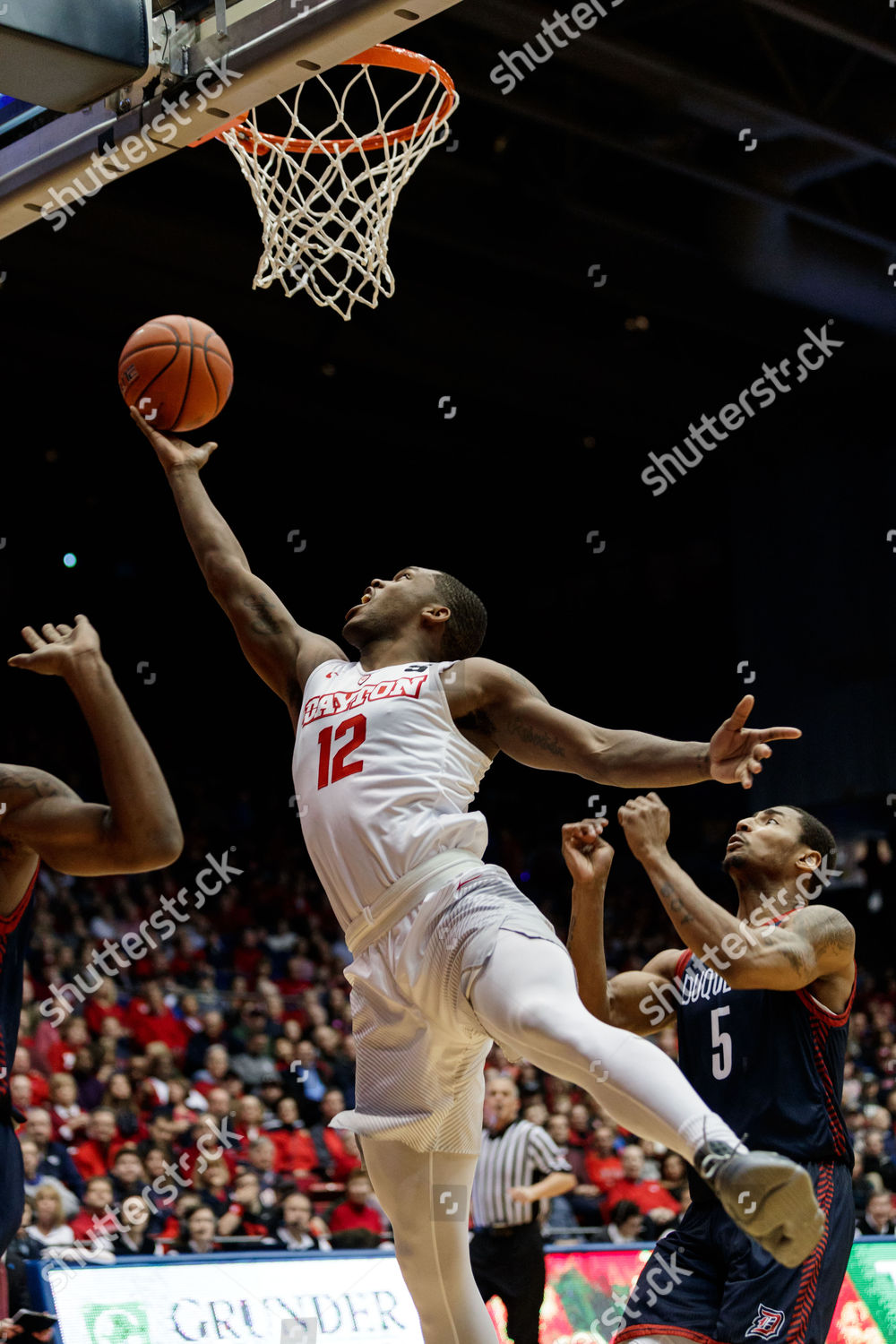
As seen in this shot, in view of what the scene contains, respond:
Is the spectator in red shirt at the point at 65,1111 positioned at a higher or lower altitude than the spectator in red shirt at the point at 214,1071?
higher

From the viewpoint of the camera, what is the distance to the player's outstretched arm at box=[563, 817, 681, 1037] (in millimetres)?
4289

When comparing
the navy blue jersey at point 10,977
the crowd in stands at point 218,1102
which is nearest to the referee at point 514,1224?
the crowd in stands at point 218,1102

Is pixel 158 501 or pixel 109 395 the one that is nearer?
pixel 109 395

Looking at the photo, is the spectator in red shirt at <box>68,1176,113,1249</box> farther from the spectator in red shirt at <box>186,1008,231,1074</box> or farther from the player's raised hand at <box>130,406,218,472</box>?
the player's raised hand at <box>130,406,218,472</box>

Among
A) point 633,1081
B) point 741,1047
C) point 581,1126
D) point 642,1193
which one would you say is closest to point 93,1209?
point 642,1193

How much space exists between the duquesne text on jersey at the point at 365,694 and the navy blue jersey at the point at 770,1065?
144 cm

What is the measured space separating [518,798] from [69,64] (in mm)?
17384

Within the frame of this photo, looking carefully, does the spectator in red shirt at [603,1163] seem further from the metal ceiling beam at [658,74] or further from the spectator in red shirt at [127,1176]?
the metal ceiling beam at [658,74]

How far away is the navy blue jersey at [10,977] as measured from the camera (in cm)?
311

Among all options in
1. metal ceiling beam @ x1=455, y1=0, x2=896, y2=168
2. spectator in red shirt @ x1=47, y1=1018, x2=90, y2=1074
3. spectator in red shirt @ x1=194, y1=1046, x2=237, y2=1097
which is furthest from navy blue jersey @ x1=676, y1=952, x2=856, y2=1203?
metal ceiling beam @ x1=455, y1=0, x2=896, y2=168

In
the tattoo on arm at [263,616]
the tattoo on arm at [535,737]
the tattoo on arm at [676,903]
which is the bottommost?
the tattoo on arm at [676,903]

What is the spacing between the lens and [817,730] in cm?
1767

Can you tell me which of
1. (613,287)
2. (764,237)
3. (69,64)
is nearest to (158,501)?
(613,287)

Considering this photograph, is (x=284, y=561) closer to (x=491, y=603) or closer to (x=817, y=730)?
(x=491, y=603)
